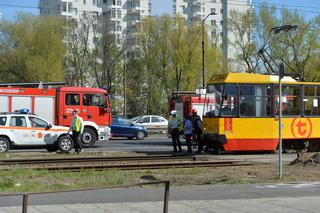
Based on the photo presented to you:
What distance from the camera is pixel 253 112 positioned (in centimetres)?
2242

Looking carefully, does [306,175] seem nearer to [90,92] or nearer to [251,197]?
[251,197]

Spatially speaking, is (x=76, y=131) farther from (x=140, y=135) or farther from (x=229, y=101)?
(x=140, y=135)

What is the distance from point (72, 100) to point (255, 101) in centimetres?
965

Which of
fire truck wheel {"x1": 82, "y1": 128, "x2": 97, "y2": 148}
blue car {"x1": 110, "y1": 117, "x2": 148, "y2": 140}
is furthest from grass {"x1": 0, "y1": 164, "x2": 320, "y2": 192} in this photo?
blue car {"x1": 110, "y1": 117, "x2": 148, "y2": 140}

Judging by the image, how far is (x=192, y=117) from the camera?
24.2 metres

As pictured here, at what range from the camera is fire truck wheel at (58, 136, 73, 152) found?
76.1 feet

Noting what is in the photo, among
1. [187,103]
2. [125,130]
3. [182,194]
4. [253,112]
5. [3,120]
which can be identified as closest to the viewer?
[182,194]

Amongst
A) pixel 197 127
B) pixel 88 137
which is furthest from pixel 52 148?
pixel 197 127

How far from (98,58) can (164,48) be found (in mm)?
8240

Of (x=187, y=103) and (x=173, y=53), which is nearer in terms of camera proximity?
(x=187, y=103)

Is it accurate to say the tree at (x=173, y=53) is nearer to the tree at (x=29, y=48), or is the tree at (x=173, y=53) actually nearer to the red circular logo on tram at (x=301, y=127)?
the tree at (x=29, y=48)

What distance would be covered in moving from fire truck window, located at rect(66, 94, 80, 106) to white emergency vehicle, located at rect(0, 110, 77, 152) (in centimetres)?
395

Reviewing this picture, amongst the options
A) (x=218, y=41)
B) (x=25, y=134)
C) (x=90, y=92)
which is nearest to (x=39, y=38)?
(x=218, y=41)

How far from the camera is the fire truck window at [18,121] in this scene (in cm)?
2294
